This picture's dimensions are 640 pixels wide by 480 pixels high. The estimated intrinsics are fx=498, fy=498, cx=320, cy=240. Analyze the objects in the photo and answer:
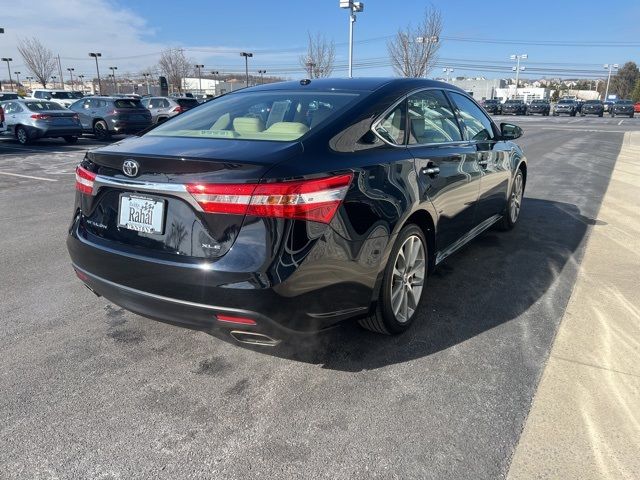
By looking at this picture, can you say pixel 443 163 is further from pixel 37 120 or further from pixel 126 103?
pixel 126 103

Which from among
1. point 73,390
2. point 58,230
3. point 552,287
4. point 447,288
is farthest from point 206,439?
point 58,230

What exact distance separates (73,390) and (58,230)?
360 centimetres

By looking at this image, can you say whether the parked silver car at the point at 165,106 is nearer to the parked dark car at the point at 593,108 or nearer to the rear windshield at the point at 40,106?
the rear windshield at the point at 40,106

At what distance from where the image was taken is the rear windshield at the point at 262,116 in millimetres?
2818

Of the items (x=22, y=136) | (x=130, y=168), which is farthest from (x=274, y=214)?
(x=22, y=136)

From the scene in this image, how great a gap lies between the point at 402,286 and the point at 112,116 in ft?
57.5

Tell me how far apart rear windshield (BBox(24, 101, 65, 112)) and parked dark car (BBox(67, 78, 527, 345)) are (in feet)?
50.3

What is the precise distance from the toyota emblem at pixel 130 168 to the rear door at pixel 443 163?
5.34ft

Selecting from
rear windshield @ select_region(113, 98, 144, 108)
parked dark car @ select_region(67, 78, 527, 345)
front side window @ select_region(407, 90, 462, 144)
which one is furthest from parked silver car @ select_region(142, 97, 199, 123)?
parked dark car @ select_region(67, 78, 527, 345)

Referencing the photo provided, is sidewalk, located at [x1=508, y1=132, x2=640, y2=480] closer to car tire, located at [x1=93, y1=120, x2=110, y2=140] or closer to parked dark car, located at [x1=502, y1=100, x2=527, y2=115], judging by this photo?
car tire, located at [x1=93, y1=120, x2=110, y2=140]

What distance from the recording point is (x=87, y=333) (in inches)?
126

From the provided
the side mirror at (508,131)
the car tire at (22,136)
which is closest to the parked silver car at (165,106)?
the car tire at (22,136)

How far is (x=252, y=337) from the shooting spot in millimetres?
2393

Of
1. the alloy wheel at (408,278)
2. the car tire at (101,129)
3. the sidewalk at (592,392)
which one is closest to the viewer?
the sidewalk at (592,392)
